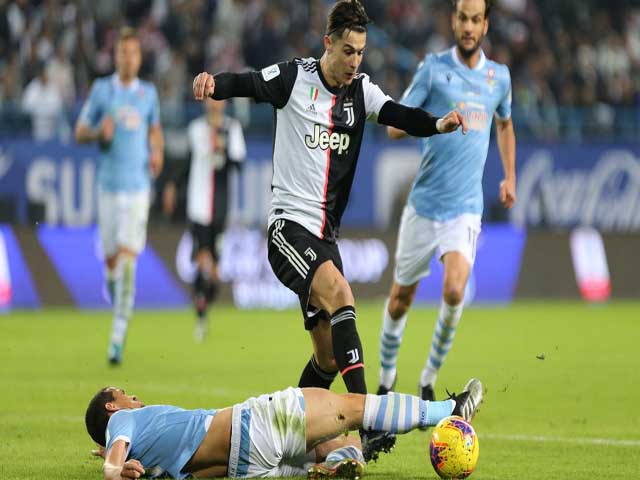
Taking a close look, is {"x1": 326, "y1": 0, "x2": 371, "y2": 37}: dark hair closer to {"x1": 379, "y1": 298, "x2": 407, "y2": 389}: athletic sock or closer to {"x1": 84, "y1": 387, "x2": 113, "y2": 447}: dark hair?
{"x1": 84, "y1": 387, "x2": 113, "y2": 447}: dark hair

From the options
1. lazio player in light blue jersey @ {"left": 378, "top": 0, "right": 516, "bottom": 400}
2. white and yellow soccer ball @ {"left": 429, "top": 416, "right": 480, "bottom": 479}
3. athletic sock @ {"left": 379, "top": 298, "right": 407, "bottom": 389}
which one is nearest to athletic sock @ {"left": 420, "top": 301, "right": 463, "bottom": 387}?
lazio player in light blue jersey @ {"left": 378, "top": 0, "right": 516, "bottom": 400}

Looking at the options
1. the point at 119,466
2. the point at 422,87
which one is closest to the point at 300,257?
the point at 119,466

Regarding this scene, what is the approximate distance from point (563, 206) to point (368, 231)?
164 inches

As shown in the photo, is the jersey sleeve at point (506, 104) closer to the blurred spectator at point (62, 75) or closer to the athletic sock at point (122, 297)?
the athletic sock at point (122, 297)

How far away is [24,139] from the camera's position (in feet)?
63.1

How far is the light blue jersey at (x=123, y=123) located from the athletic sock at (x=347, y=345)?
645 cm

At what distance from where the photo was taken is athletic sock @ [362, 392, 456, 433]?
6508 millimetres

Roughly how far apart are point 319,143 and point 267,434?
1.76 metres

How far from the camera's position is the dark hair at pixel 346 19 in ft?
23.6

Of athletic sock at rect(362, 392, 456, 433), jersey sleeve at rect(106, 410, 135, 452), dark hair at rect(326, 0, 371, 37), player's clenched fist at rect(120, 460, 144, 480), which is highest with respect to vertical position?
dark hair at rect(326, 0, 371, 37)

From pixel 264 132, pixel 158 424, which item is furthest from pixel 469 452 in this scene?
pixel 264 132

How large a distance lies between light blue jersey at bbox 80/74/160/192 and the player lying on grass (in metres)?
6.72

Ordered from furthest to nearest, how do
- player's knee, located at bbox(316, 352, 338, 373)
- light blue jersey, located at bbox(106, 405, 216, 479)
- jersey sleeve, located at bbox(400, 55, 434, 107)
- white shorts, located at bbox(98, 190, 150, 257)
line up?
white shorts, located at bbox(98, 190, 150, 257) < jersey sleeve, located at bbox(400, 55, 434, 107) < player's knee, located at bbox(316, 352, 338, 373) < light blue jersey, located at bbox(106, 405, 216, 479)

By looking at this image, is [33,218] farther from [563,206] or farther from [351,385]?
[351,385]
